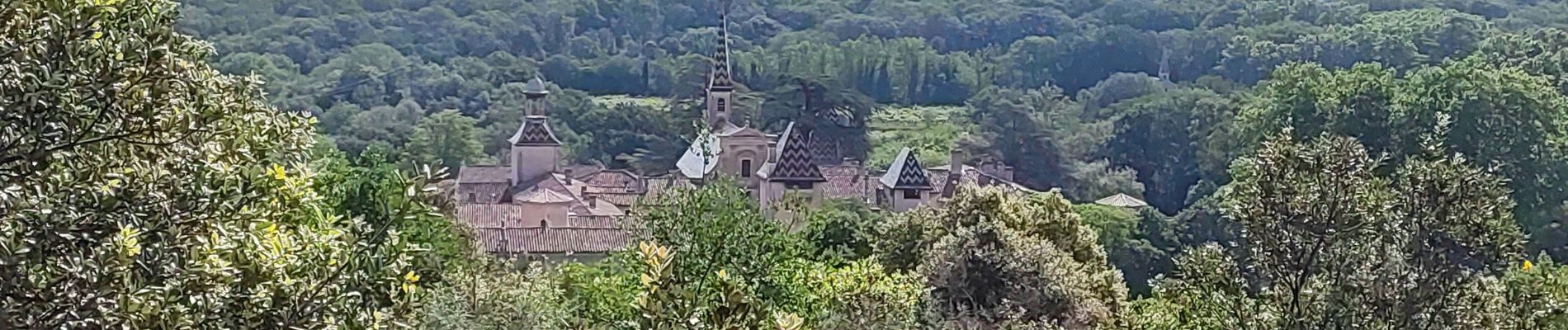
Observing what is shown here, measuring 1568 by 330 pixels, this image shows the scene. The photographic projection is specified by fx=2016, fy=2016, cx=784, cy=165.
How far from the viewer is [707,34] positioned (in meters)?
79.2

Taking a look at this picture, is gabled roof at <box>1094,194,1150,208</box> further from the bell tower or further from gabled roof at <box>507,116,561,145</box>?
gabled roof at <box>507,116,561,145</box>

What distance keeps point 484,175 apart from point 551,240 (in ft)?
61.6

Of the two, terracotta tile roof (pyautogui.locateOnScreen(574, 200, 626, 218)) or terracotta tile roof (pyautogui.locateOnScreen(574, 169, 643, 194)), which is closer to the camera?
terracotta tile roof (pyautogui.locateOnScreen(574, 200, 626, 218))

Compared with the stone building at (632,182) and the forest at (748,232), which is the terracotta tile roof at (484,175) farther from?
the forest at (748,232)

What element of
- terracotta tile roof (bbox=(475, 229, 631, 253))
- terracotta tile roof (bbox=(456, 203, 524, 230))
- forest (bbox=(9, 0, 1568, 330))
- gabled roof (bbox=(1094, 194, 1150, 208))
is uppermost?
forest (bbox=(9, 0, 1568, 330))

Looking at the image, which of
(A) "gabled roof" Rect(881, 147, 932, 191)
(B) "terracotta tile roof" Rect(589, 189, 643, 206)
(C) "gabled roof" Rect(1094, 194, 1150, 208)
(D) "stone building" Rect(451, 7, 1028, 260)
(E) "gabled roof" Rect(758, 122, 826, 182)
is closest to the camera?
(D) "stone building" Rect(451, 7, 1028, 260)

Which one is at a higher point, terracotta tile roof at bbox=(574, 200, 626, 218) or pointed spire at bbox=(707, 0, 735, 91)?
terracotta tile roof at bbox=(574, 200, 626, 218)

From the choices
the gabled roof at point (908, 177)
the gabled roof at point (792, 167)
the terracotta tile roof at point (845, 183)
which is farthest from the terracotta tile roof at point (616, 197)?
the gabled roof at point (908, 177)

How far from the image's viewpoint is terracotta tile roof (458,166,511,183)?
42312 millimetres

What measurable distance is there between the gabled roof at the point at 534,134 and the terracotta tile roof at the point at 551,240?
630 inches

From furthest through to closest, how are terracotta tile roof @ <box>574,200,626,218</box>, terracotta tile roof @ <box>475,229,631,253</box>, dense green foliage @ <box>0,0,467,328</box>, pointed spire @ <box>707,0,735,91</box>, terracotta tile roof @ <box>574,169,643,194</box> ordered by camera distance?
1. pointed spire @ <box>707,0,735,91</box>
2. terracotta tile roof @ <box>574,169,643,194</box>
3. terracotta tile roof @ <box>574,200,626,218</box>
4. terracotta tile roof @ <box>475,229,631,253</box>
5. dense green foliage @ <box>0,0,467,328</box>

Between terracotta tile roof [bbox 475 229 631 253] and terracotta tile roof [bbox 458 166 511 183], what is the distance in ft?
55.3

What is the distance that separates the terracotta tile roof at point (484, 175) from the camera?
139 ft

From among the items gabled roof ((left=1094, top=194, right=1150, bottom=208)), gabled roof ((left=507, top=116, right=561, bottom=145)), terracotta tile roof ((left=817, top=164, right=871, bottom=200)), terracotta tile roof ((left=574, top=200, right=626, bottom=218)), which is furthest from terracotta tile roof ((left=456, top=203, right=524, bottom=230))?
gabled roof ((left=507, top=116, right=561, bottom=145))
